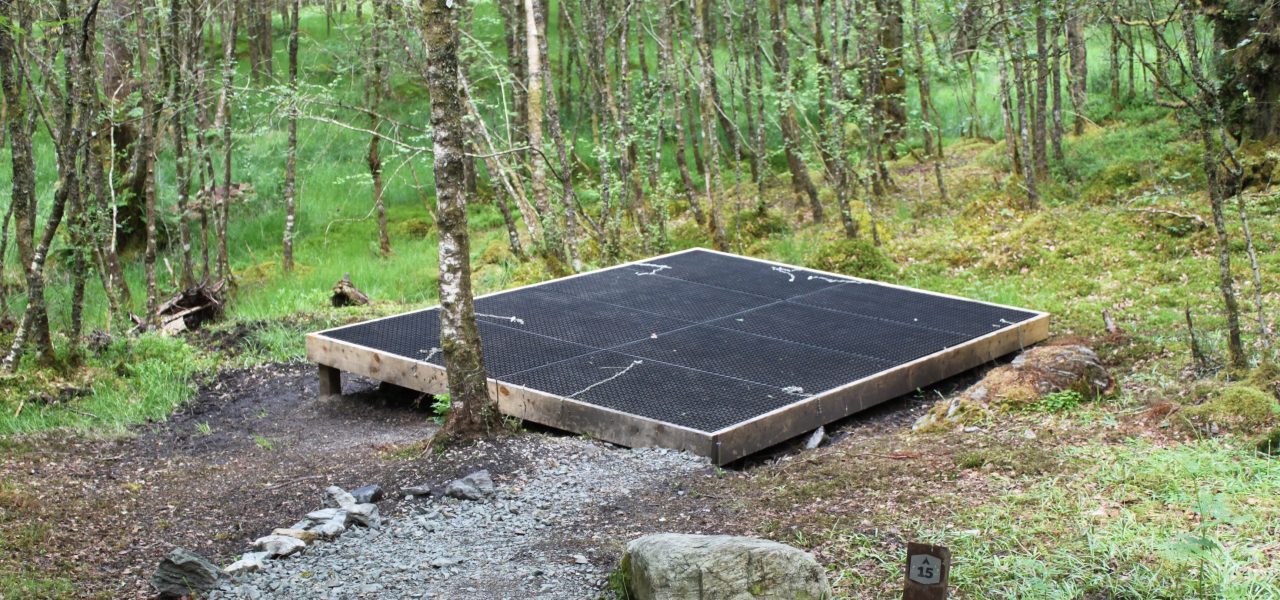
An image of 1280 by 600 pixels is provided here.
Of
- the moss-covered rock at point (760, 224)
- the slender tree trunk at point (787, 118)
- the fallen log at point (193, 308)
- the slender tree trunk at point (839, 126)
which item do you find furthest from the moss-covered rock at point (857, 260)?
the fallen log at point (193, 308)

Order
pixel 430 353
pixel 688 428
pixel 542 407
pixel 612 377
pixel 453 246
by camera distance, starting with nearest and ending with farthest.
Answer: pixel 453 246 → pixel 688 428 → pixel 542 407 → pixel 612 377 → pixel 430 353

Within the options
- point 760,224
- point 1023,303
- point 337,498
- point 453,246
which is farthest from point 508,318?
point 760,224

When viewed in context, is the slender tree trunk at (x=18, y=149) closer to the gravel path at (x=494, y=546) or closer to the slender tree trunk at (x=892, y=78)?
the gravel path at (x=494, y=546)

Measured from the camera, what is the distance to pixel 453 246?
5.64 metres

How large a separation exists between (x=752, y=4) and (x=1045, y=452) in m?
7.78

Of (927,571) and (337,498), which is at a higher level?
(927,571)

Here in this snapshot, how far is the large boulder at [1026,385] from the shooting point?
20.9ft

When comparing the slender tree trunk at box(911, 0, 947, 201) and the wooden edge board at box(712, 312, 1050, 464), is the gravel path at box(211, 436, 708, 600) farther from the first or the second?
the slender tree trunk at box(911, 0, 947, 201)

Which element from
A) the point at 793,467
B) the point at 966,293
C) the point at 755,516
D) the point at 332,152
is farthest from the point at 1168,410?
the point at 332,152

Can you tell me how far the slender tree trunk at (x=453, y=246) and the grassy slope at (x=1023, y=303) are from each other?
1822 mm

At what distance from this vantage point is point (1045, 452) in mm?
5391

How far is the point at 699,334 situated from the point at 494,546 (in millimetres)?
3368

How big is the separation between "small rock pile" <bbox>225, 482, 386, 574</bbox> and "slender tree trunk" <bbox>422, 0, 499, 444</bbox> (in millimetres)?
778

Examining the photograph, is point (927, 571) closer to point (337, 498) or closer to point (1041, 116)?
point (337, 498)
